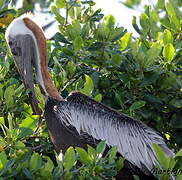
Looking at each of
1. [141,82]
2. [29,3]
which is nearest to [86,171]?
[141,82]

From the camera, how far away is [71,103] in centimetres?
597

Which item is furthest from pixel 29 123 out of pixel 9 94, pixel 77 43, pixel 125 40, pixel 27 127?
pixel 125 40

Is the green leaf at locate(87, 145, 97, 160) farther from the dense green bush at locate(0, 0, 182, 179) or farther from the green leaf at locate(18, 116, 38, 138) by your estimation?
the dense green bush at locate(0, 0, 182, 179)

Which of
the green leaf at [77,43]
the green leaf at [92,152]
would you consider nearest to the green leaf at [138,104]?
the green leaf at [77,43]

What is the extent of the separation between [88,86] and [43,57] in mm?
723

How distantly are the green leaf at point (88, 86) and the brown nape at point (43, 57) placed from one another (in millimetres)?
273

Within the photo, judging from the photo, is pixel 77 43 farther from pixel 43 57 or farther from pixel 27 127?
pixel 27 127

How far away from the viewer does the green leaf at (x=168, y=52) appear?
6020mm

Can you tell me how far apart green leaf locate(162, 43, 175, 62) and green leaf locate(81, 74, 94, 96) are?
2.60 ft

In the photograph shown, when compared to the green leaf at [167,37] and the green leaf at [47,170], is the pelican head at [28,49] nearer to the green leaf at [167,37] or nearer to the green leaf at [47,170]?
the green leaf at [167,37]

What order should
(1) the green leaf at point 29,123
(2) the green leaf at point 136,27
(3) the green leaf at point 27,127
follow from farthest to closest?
(2) the green leaf at point 136,27 → (1) the green leaf at point 29,123 → (3) the green leaf at point 27,127

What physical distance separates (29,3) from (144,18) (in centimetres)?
332

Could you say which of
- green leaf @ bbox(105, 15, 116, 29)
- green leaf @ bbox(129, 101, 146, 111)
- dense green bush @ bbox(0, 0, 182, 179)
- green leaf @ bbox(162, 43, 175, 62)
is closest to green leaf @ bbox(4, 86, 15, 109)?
dense green bush @ bbox(0, 0, 182, 179)

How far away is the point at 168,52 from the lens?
239 inches
